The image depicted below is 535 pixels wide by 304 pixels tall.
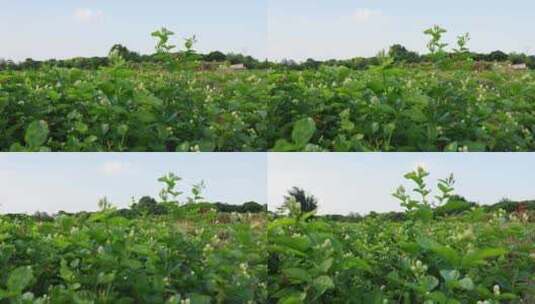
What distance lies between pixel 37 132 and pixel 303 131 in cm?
112

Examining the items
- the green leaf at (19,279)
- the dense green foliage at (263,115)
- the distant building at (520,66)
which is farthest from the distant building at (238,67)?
the green leaf at (19,279)

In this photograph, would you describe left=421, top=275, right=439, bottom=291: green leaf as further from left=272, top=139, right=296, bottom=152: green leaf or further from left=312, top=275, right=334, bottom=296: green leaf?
left=272, top=139, right=296, bottom=152: green leaf

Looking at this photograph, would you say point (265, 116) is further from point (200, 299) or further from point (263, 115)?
point (200, 299)

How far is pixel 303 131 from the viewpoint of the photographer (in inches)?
129

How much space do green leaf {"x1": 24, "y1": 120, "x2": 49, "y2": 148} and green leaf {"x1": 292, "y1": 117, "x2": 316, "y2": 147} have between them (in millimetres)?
1048

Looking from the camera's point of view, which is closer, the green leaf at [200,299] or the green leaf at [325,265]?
the green leaf at [325,265]

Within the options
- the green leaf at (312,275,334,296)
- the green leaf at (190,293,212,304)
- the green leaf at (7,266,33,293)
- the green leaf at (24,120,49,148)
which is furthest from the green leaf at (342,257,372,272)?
the green leaf at (24,120,49,148)

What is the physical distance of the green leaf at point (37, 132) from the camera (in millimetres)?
3350

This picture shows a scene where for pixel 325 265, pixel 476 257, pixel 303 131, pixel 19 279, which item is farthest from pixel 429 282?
pixel 19 279

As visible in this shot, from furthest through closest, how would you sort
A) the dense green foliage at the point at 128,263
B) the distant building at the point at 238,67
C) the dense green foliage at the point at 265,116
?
the distant building at the point at 238,67 < the dense green foliage at the point at 265,116 < the dense green foliage at the point at 128,263

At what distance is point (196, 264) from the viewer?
3.28m

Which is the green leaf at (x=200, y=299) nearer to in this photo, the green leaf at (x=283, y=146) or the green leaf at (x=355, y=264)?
the green leaf at (x=355, y=264)

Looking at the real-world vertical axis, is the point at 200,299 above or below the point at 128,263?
below

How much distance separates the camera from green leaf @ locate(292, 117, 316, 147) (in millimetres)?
3270
